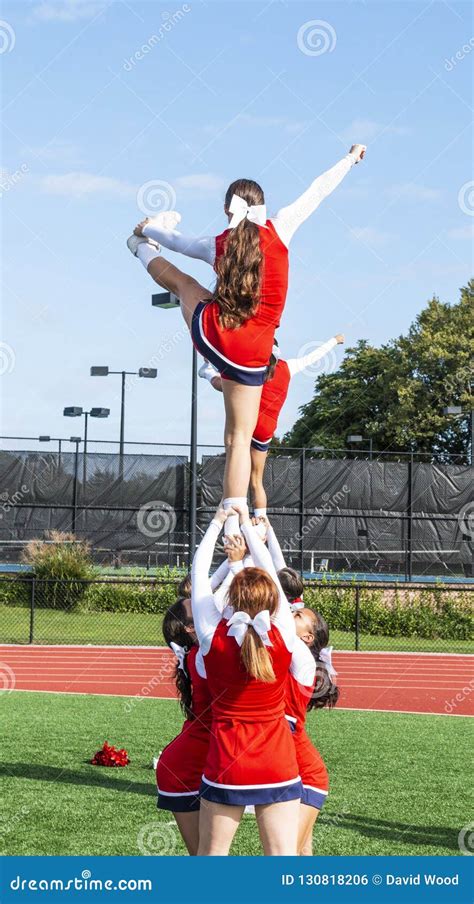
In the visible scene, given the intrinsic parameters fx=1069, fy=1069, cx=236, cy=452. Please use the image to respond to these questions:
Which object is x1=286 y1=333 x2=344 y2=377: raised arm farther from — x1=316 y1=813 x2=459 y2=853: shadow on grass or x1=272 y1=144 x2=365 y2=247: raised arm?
x1=316 y1=813 x2=459 y2=853: shadow on grass

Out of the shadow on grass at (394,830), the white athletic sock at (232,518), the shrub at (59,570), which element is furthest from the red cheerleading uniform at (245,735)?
the shrub at (59,570)

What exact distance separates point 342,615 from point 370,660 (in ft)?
10.3

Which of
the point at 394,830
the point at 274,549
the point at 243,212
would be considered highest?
the point at 243,212

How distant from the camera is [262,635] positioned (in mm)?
3732

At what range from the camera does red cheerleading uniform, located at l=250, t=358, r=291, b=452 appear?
405 cm

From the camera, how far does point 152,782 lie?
873 cm

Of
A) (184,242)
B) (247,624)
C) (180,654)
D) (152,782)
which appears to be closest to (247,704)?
(247,624)

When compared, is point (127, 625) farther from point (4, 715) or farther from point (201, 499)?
point (4, 715)

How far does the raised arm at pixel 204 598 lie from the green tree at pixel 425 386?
46.2 meters

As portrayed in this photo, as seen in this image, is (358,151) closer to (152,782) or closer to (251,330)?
(251,330)

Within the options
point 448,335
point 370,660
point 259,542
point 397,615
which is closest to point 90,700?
point 370,660

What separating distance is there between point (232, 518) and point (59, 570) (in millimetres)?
18629

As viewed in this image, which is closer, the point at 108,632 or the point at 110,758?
the point at 110,758

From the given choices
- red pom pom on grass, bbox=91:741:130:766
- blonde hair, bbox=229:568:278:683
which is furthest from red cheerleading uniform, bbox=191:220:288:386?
red pom pom on grass, bbox=91:741:130:766
